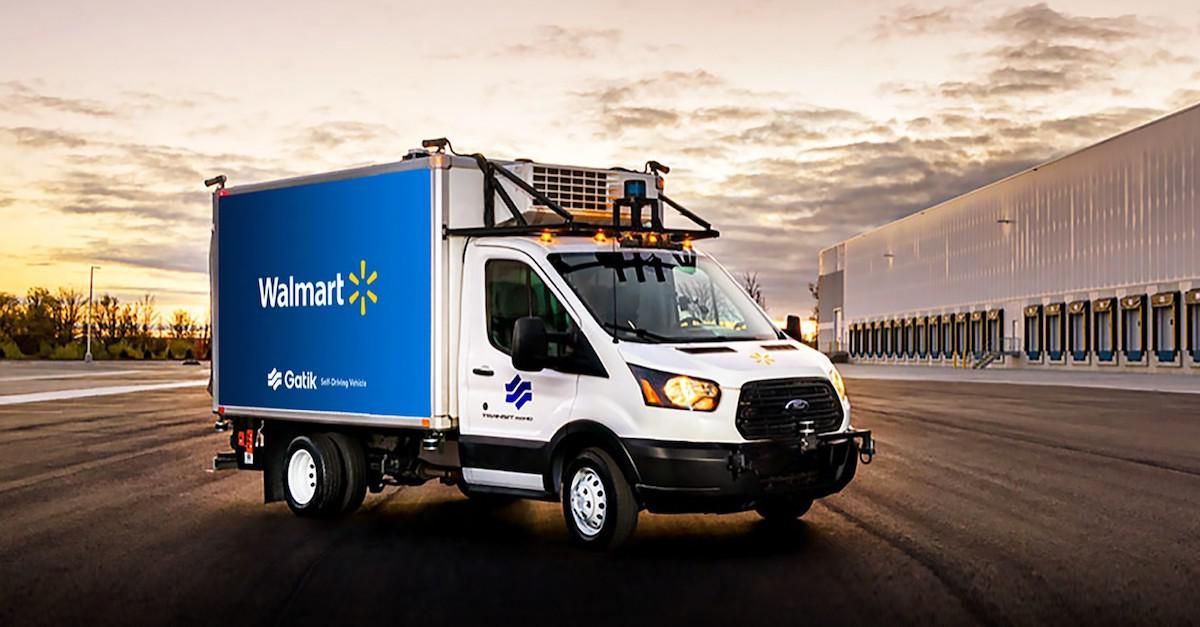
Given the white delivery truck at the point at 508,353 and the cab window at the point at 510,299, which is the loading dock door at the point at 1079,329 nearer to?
the white delivery truck at the point at 508,353

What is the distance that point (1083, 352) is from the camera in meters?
65.2

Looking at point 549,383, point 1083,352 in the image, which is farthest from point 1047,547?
point 1083,352

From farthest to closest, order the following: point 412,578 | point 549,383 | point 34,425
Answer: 1. point 34,425
2. point 549,383
3. point 412,578

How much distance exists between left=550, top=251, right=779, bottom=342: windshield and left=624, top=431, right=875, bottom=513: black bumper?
91 cm

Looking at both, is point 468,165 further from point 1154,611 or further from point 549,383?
point 1154,611

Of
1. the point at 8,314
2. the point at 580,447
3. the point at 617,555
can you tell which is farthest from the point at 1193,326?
the point at 8,314

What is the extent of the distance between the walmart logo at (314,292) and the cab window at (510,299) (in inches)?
41.4

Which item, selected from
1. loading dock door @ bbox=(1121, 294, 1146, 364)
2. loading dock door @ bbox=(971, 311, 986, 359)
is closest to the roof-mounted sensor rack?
loading dock door @ bbox=(1121, 294, 1146, 364)

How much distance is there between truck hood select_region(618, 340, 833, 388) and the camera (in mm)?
9195

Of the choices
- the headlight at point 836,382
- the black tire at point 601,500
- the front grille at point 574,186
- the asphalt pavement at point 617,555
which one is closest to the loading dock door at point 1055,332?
the asphalt pavement at point 617,555

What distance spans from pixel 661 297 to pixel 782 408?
1.44 m

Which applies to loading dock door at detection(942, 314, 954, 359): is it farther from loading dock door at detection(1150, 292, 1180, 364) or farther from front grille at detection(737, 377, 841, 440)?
front grille at detection(737, 377, 841, 440)

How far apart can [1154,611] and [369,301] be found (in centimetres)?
620

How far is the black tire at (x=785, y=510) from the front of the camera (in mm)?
10539
